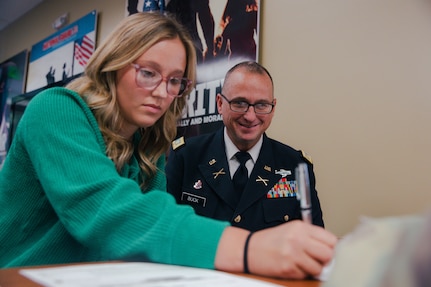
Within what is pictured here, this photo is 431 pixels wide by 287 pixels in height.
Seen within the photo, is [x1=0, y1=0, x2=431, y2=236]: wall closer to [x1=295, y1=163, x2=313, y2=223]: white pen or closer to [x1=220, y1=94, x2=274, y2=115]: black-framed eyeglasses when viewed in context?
[x1=220, y1=94, x2=274, y2=115]: black-framed eyeglasses

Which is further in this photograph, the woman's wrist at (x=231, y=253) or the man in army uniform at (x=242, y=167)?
the man in army uniform at (x=242, y=167)

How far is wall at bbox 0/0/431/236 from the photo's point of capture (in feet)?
4.95

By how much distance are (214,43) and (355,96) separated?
966mm

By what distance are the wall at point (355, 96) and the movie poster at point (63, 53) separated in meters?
2.01

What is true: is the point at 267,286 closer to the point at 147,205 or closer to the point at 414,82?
the point at 147,205

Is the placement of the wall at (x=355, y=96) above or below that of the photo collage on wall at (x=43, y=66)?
below

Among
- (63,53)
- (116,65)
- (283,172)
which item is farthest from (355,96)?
(63,53)

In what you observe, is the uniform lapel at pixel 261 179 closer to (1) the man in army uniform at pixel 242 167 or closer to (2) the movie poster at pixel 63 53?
(1) the man in army uniform at pixel 242 167

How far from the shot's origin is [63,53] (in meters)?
3.87

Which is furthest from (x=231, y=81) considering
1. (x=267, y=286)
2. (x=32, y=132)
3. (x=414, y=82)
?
(x=267, y=286)

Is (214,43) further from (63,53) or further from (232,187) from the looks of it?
(63,53)

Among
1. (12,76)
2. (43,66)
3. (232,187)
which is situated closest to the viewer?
(232,187)

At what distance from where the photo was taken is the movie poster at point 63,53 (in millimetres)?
3566

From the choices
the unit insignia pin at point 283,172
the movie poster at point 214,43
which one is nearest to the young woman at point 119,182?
the unit insignia pin at point 283,172
